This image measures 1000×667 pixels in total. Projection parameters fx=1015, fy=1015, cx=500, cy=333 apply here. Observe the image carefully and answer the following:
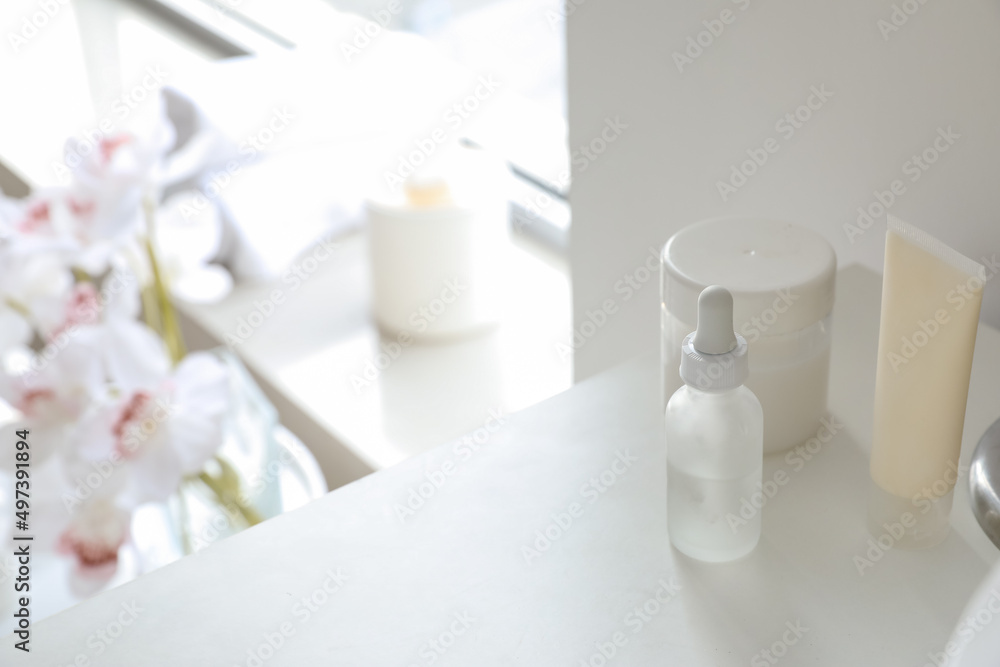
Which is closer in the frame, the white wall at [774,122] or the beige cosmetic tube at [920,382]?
the beige cosmetic tube at [920,382]

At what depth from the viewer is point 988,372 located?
20.6 inches

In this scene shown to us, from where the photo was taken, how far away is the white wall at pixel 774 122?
1.82 ft

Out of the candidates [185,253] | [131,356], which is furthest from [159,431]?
[185,253]

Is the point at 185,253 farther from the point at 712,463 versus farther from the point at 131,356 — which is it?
the point at 712,463

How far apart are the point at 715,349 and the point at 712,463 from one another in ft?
0.19

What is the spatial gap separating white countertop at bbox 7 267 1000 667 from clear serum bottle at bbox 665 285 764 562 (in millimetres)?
12

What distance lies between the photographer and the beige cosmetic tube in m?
0.38

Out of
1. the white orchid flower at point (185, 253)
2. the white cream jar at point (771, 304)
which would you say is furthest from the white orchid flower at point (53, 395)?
the white cream jar at point (771, 304)

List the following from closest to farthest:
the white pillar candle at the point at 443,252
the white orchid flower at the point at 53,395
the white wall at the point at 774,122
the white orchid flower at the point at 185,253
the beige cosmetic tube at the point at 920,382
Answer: the beige cosmetic tube at the point at 920,382, the white wall at the point at 774,122, the white orchid flower at the point at 53,395, the white orchid flower at the point at 185,253, the white pillar candle at the point at 443,252

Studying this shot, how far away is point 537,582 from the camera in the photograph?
0.43 meters

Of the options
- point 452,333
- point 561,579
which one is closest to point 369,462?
point 452,333

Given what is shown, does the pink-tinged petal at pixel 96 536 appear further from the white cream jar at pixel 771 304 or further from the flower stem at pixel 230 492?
the white cream jar at pixel 771 304

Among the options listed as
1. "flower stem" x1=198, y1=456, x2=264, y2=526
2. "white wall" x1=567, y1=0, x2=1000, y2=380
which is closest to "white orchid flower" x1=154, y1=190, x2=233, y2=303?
"flower stem" x1=198, y1=456, x2=264, y2=526

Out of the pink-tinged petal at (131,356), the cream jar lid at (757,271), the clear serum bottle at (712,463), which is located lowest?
the pink-tinged petal at (131,356)
